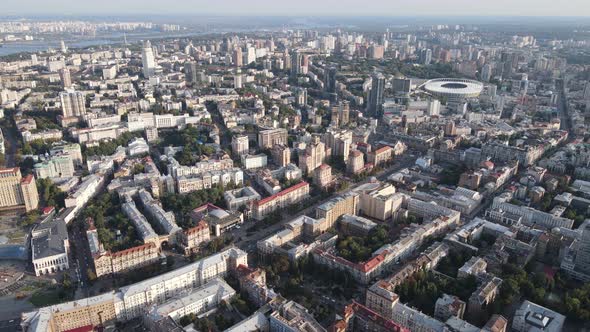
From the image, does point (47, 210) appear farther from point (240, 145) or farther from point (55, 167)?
point (240, 145)

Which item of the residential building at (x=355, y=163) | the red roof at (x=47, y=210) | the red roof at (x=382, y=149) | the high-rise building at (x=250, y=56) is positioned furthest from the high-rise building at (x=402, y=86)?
the red roof at (x=47, y=210)

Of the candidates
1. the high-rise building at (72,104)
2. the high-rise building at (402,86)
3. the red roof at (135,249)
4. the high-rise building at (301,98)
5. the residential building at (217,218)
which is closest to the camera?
the red roof at (135,249)

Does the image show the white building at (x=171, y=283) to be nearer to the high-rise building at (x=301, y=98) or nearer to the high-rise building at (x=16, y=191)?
the high-rise building at (x=16, y=191)

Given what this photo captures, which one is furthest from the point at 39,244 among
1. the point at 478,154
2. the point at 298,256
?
the point at 478,154

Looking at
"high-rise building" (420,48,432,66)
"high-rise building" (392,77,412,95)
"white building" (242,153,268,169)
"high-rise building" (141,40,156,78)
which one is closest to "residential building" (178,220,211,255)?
"white building" (242,153,268,169)

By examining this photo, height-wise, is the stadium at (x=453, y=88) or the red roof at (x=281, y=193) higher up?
the stadium at (x=453, y=88)

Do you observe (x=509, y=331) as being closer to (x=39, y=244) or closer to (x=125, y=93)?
(x=39, y=244)

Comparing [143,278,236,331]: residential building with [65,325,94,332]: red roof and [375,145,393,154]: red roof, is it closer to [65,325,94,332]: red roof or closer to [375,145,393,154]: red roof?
[65,325,94,332]: red roof
